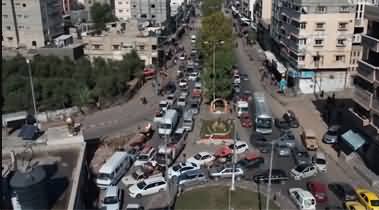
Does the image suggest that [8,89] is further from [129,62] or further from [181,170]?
[181,170]

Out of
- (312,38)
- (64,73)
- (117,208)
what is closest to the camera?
(117,208)

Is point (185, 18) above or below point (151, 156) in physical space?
above

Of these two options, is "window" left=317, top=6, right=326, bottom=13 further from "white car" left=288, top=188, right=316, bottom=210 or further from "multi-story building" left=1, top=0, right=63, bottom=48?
"multi-story building" left=1, top=0, right=63, bottom=48

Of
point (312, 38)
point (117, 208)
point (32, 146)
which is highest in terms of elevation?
point (312, 38)

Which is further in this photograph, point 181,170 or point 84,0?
point 84,0

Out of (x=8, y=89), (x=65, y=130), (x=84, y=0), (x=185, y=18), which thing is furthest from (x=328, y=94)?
(x=84, y=0)

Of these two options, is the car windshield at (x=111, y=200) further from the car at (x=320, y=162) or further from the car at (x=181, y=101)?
the car at (x=181, y=101)

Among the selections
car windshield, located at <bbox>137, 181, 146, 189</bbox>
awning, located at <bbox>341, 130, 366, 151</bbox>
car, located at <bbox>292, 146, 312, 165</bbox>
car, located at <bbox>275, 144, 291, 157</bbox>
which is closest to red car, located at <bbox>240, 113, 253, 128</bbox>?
car, located at <bbox>275, 144, 291, 157</bbox>
